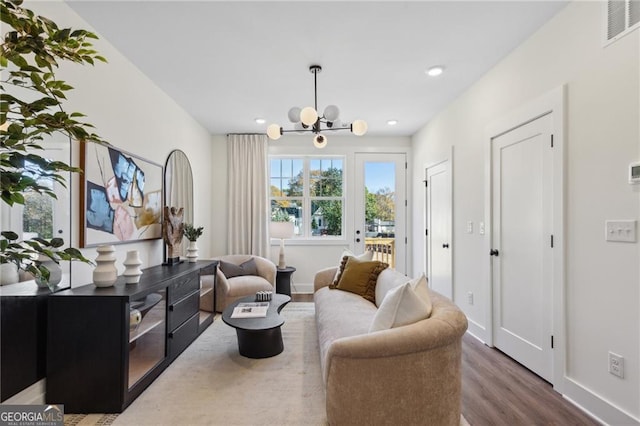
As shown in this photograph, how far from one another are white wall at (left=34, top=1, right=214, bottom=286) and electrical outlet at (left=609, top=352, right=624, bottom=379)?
3.46 m

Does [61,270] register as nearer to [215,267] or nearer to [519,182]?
[215,267]

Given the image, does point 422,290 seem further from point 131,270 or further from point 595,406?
point 131,270

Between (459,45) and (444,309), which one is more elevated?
(459,45)

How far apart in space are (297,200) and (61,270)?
3.63 m

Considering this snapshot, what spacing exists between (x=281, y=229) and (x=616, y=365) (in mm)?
3742

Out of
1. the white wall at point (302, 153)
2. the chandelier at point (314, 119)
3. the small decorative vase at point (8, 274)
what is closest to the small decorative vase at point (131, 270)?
the small decorative vase at point (8, 274)

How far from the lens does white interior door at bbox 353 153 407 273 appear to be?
5.34 m

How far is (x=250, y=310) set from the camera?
2.74 m

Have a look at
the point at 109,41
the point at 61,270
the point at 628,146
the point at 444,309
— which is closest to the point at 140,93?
the point at 109,41

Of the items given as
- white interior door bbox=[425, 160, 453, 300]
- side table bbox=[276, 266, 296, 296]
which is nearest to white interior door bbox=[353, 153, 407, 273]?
white interior door bbox=[425, 160, 453, 300]

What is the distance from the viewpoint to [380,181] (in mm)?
5375

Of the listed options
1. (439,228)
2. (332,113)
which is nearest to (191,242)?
(332,113)

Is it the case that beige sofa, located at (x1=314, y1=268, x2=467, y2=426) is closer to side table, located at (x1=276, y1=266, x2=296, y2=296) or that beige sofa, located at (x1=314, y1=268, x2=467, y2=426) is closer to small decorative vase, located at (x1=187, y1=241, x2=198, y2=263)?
small decorative vase, located at (x1=187, y1=241, x2=198, y2=263)

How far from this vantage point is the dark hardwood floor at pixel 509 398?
74.4 inches
